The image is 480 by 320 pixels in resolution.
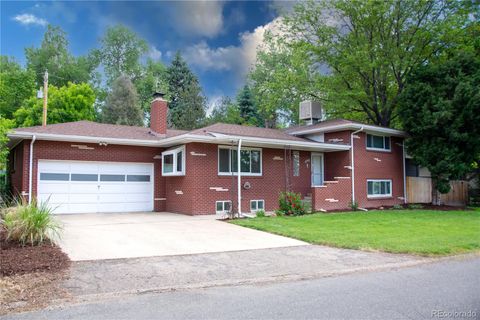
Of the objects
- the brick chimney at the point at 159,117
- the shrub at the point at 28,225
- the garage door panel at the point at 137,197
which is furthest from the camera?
the brick chimney at the point at 159,117

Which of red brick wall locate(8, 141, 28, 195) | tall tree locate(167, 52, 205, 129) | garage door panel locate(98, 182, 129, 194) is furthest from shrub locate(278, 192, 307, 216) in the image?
tall tree locate(167, 52, 205, 129)

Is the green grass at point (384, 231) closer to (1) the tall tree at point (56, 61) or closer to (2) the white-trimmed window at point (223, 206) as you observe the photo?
(2) the white-trimmed window at point (223, 206)

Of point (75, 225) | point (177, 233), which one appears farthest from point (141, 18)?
point (177, 233)

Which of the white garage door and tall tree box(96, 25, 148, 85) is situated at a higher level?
tall tree box(96, 25, 148, 85)

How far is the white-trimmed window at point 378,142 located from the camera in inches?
774

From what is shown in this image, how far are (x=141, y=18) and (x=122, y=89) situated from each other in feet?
71.9

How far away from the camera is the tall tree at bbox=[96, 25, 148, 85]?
152 feet

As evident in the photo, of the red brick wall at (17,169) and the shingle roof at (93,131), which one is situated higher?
the shingle roof at (93,131)

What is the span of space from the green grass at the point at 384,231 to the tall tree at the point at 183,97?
2272cm

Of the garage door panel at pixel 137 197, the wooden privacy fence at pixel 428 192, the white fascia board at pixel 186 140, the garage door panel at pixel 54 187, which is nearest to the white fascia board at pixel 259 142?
the white fascia board at pixel 186 140

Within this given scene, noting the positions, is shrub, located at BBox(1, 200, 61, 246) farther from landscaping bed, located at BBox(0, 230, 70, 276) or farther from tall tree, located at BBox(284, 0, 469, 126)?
tall tree, located at BBox(284, 0, 469, 126)

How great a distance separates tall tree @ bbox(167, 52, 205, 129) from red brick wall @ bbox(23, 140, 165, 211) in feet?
60.7

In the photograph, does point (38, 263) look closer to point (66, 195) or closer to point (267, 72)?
point (66, 195)

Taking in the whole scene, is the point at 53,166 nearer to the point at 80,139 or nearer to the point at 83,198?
the point at 80,139
